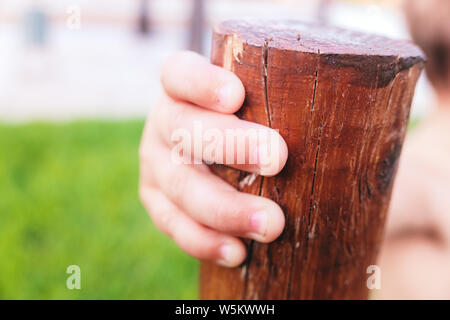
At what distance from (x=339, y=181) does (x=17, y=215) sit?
2.69 meters

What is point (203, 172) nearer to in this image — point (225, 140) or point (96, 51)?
point (225, 140)

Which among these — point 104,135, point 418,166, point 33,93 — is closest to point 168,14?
point 33,93

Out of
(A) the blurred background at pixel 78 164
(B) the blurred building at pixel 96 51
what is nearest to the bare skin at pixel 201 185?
(A) the blurred background at pixel 78 164

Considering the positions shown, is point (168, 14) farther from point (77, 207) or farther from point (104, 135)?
point (77, 207)

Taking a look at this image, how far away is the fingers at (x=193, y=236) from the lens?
3.62 ft

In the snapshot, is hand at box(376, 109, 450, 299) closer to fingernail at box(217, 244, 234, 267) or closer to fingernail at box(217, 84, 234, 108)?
fingernail at box(217, 244, 234, 267)

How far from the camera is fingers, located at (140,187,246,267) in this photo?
3.62 ft

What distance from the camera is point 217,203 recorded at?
1.08 m

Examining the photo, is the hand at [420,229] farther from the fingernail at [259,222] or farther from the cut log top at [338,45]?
the fingernail at [259,222]

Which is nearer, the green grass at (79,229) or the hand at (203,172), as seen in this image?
the hand at (203,172)

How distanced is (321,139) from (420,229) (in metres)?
1.25

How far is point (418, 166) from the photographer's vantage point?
2.02m

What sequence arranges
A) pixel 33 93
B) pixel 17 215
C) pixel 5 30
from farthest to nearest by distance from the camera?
pixel 5 30 < pixel 33 93 < pixel 17 215

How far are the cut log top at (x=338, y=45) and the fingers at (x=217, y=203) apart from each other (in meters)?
0.32
